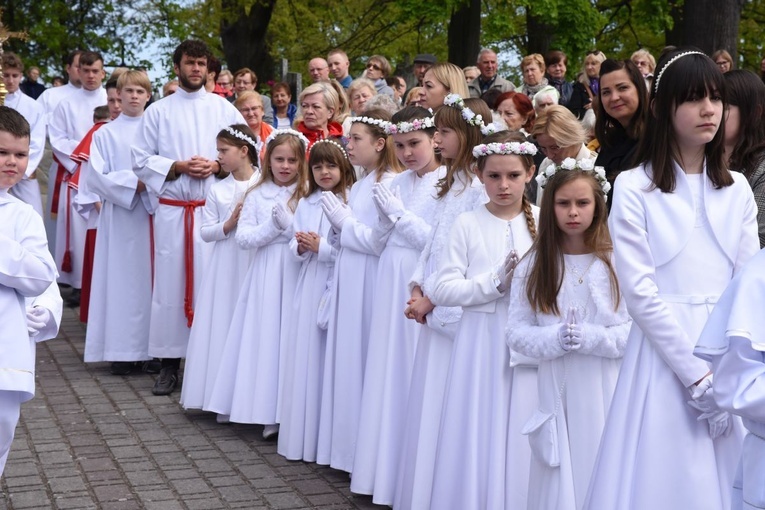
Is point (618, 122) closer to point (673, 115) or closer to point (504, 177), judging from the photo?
point (504, 177)

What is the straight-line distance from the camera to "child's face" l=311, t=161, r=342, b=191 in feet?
23.7

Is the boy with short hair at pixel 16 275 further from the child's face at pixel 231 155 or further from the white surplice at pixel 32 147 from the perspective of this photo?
the white surplice at pixel 32 147

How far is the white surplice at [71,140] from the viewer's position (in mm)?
13000

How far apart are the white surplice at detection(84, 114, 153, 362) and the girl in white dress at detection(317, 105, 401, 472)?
124 inches

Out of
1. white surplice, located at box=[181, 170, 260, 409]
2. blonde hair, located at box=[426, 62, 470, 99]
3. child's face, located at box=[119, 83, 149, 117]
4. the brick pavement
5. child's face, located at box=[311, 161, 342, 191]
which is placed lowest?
the brick pavement

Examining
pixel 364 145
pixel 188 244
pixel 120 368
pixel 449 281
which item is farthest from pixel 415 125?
pixel 120 368

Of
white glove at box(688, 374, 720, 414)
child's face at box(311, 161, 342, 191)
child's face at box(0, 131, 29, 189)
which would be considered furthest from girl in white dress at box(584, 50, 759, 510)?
child's face at box(311, 161, 342, 191)

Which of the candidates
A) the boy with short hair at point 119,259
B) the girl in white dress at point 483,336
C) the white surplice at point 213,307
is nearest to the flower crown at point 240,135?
the white surplice at point 213,307

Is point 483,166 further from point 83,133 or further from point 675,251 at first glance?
point 83,133

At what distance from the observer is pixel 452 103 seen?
5.81m

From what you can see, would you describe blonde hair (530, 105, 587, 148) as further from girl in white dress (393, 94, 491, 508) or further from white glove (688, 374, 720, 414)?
white glove (688, 374, 720, 414)

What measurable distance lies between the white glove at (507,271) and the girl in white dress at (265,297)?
2.53 meters

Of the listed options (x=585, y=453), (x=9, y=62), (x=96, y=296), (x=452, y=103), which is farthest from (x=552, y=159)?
(x=9, y=62)

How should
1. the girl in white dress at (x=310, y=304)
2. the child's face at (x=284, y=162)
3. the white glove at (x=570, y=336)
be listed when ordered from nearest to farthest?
the white glove at (x=570, y=336) < the girl in white dress at (x=310, y=304) < the child's face at (x=284, y=162)
